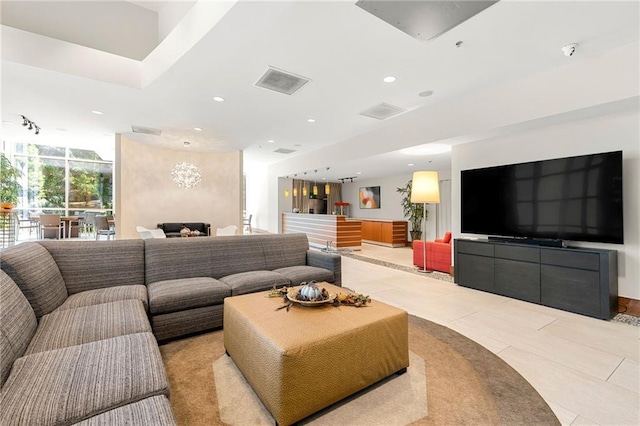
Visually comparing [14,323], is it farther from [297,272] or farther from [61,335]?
[297,272]

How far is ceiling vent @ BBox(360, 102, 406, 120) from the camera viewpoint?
14.3ft

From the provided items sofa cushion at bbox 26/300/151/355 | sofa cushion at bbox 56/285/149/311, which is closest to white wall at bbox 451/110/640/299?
sofa cushion at bbox 26/300/151/355

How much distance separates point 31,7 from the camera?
11.6ft

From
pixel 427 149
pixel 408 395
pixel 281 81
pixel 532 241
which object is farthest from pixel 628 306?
pixel 281 81

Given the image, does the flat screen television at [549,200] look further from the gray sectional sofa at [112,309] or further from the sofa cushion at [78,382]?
the sofa cushion at [78,382]

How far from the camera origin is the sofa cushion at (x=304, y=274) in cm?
313

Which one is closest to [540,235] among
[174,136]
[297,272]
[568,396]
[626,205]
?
[626,205]

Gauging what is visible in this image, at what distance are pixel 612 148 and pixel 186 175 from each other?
8020mm

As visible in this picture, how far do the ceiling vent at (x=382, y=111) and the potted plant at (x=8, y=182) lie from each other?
8.50 meters

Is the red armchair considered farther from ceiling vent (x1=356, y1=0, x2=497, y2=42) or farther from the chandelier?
the chandelier

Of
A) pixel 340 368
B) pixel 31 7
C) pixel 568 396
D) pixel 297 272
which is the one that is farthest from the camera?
pixel 31 7

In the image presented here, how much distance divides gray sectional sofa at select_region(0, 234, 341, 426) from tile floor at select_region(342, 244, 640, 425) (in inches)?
55.7

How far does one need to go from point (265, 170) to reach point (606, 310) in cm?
1003

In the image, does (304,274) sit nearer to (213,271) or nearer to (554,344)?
(213,271)
